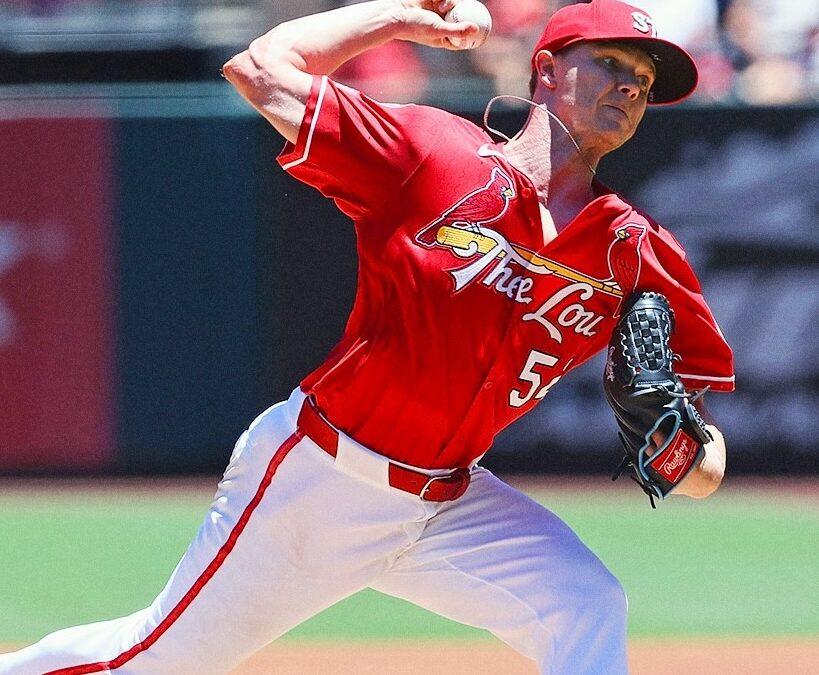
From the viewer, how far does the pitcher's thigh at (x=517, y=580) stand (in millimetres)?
3109

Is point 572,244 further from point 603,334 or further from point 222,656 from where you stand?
point 222,656

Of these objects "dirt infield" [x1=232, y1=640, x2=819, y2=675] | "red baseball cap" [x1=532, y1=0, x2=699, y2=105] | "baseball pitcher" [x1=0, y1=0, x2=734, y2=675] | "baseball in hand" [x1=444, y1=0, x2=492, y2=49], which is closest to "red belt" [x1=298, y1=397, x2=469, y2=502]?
"baseball pitcher" [x1=0, y1=0, x2=734, y2=675]

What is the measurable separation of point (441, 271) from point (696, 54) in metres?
5.68

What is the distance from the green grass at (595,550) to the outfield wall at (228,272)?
0.44 metres

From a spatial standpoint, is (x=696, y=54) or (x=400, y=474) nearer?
(x=400, y=474)

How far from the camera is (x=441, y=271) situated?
3.15 meters

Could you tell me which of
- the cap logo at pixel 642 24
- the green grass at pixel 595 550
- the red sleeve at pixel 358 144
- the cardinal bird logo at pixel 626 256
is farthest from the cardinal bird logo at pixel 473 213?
the green grass at pixel 595 550

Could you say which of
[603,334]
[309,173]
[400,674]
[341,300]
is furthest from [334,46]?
[341,300]

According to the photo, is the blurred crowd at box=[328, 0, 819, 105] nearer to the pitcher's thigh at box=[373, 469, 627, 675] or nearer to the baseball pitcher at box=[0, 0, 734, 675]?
the baseball pitcher at box=[0, 0, 734, 675]

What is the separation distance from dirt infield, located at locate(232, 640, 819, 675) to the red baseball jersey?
1.82 metres

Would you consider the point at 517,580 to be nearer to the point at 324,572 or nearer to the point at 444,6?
the point at 324,572

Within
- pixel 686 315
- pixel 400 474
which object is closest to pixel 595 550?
pixel 686 315

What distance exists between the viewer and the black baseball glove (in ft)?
10.2

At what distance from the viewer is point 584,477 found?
788 cm
